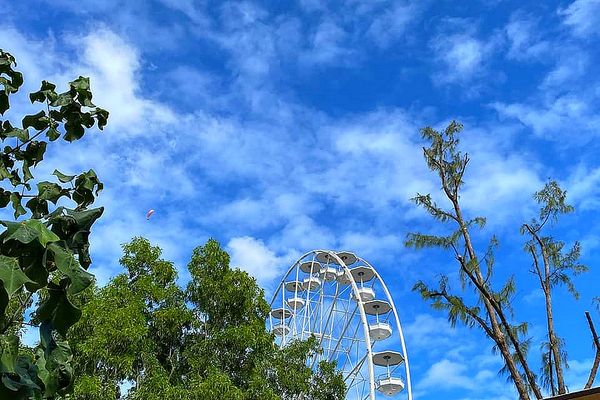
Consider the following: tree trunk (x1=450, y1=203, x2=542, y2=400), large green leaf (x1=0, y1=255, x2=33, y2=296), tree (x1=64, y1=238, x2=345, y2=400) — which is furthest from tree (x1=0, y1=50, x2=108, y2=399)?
tree trunk (x1=450, y1=203, x2=542, y2=400)

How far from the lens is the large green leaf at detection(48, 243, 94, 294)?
1232 millimetres

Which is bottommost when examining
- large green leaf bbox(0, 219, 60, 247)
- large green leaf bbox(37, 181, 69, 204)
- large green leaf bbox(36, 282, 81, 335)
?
large green leaf bbox(36, 282, 81, 335)

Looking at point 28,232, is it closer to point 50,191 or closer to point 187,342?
point 50,191

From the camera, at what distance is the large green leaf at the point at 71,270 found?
123cm

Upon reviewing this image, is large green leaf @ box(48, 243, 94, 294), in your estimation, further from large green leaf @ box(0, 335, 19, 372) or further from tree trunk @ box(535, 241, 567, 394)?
tree trunk @ box(535, 241, 567, 394)

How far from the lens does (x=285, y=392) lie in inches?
512

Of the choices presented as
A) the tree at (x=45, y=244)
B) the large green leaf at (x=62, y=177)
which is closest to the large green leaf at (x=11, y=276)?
the tree at (x=45, y=244)

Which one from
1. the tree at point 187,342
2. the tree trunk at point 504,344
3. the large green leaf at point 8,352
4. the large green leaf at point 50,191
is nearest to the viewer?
the large green leaf at point 8,352

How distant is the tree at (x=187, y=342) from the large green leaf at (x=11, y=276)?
33.5 ft

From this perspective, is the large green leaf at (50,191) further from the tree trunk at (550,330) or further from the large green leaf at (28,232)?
the tree trunk at (550,330)

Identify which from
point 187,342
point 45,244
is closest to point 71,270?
point 45,244

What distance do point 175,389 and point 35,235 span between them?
10.6 metres

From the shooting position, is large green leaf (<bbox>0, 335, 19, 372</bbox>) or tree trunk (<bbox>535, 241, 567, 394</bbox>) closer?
large green leaf (<bbox>0, 335, 19, 372</bbox>)

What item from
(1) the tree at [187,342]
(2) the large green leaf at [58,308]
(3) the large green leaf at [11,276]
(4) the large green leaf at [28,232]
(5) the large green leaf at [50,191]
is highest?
(1) the tree at [187,342]
